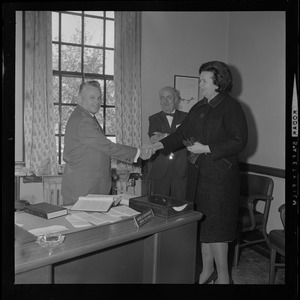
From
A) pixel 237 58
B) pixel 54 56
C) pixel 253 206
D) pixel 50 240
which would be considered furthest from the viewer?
pixel 253 206

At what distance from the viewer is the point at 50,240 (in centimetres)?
122

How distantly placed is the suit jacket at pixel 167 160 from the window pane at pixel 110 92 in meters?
0.20

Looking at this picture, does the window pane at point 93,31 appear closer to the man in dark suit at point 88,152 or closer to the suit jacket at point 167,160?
the man in dark suit at point 88,152

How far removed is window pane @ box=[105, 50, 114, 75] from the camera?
1364 mm

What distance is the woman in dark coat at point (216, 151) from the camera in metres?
1.42

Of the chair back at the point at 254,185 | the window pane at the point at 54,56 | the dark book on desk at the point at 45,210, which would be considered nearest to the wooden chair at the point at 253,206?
the chair back at the point at 254,185

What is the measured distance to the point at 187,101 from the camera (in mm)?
1419

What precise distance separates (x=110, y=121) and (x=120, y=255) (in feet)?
1.81

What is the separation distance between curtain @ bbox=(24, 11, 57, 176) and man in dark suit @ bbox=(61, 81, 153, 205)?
9 cm

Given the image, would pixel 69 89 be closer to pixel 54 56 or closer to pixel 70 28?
pixel 54 56

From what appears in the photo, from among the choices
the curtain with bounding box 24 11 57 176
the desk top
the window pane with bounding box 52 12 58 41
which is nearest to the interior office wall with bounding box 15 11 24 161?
the curtain with bounding box 24 11 57 176

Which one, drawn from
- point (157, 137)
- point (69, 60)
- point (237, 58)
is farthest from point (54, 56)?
point (237, 58)

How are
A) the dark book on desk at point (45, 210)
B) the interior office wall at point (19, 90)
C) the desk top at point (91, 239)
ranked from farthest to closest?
the dark book on desk at point (45, 210)
the interior office wall at point (19, 90)
the desk top at point (91, 239)
